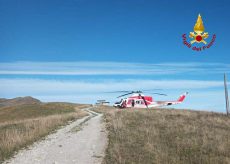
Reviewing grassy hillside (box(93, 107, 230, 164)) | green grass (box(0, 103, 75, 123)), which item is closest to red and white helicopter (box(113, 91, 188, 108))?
green grass (box(0, 103, 75, 123))

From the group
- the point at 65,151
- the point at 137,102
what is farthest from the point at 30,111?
the point at 65,151

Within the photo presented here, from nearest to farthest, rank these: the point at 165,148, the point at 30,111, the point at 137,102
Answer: the point at 165,148
the point at 137,102
the point at 30,111

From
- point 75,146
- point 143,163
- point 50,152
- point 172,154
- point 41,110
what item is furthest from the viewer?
point 41,110

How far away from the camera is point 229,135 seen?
18.7 meters

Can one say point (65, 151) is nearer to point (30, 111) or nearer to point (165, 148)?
point (165, 148)

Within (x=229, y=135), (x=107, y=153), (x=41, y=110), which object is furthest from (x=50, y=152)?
(x=41, y=110)

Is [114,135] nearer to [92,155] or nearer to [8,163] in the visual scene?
[92,155]

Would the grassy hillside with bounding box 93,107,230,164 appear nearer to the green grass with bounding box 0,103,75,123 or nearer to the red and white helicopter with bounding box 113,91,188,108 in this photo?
the red and white helicopter with bounding box 113,91,188,108

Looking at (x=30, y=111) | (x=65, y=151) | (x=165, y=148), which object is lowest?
(x=65, y=151)

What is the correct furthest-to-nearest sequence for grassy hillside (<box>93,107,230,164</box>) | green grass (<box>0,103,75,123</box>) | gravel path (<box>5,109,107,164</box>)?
green grass (<box>0,103,75,123</box>), gravel path (<box>5,109,107,164</box>), grassy hillside (<box>93,107,230,164</box>)

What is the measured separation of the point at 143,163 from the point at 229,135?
361 inches

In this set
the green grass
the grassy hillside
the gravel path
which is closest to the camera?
the grassy hillside

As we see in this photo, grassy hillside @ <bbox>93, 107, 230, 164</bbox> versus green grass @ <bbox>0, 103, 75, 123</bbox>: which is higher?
green grass @ <bbox>0, 103, 75, 123</bbox>

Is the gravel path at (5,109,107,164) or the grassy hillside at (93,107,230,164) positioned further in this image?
the gravel path at (5,109,107,164)
